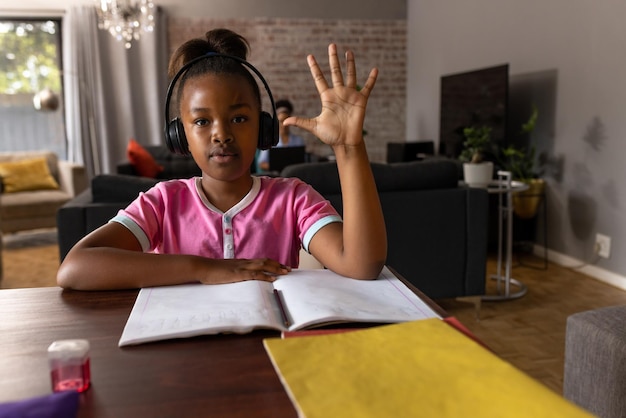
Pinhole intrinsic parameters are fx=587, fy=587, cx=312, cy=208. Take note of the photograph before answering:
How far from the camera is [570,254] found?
3660 mm

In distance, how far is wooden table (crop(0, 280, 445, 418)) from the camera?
49 cm

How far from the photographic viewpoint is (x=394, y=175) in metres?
2.62

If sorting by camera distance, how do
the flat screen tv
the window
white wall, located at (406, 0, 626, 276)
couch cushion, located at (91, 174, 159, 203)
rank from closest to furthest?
couch cushion, located at (91, 174, 159, 203)
white wall, located at (406, 0, 626, 276)
the flat screen tv
the window

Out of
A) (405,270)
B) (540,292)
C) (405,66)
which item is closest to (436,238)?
(405,270)

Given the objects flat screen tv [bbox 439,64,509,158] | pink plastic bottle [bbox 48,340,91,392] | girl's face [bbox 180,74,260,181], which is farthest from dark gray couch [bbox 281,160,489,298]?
pink plastic bottle [bbox 48,340,91,392]

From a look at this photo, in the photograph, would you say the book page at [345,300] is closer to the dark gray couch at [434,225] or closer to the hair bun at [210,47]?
the hair bun at [210,47]

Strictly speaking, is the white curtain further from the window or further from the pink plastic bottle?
the pink plastic bottle

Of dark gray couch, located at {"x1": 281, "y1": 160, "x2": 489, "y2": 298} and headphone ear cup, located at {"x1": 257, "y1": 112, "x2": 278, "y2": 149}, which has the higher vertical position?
headphone ear cup, located at {"x1": 257, "y1": 112, "x2": 278, "y2": 149}

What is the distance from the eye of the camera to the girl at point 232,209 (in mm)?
851

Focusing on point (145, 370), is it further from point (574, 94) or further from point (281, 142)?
point (281, 142)

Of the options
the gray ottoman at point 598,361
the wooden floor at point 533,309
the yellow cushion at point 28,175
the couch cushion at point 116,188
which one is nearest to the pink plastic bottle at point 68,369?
the gray ottoman at point 598,361

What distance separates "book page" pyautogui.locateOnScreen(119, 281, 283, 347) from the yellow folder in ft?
0.27

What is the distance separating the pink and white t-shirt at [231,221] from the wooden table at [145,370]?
1.20 ft

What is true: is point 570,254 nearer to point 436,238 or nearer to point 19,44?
point 436,238
